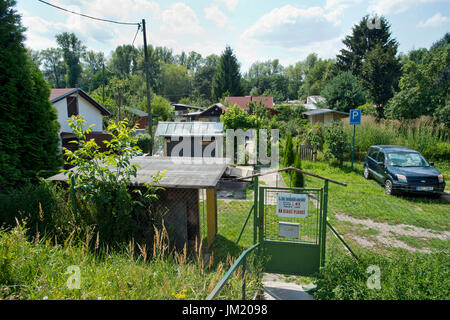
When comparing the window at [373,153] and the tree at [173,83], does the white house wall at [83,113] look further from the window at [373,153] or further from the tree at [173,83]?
the tree at [173,83]

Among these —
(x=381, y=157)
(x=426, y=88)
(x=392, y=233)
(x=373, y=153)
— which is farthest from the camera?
(x=426, y=88)

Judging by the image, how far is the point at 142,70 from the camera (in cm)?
7769

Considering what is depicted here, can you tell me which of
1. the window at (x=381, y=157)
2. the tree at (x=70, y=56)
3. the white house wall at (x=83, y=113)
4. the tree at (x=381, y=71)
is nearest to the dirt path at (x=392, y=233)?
the window at (x=381, y=157)

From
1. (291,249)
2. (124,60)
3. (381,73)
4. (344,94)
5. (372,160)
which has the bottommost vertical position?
(291,249)

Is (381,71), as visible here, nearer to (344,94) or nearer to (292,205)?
(344,94)

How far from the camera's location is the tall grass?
49.5ft

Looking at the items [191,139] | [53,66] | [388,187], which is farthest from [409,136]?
[53,66]

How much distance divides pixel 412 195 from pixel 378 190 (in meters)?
1.15

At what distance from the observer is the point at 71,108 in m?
18.2

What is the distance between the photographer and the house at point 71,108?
1674 cm

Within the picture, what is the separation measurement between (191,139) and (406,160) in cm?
1131

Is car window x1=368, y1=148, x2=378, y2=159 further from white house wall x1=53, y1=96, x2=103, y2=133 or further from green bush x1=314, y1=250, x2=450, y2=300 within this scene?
white house wall x1=53, y1=96, x2=103, y2=133

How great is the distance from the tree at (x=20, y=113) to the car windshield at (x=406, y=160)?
1199 centimetres

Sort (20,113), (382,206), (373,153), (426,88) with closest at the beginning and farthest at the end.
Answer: (20,113) < (382,206) < (373,153) < (426,88)
